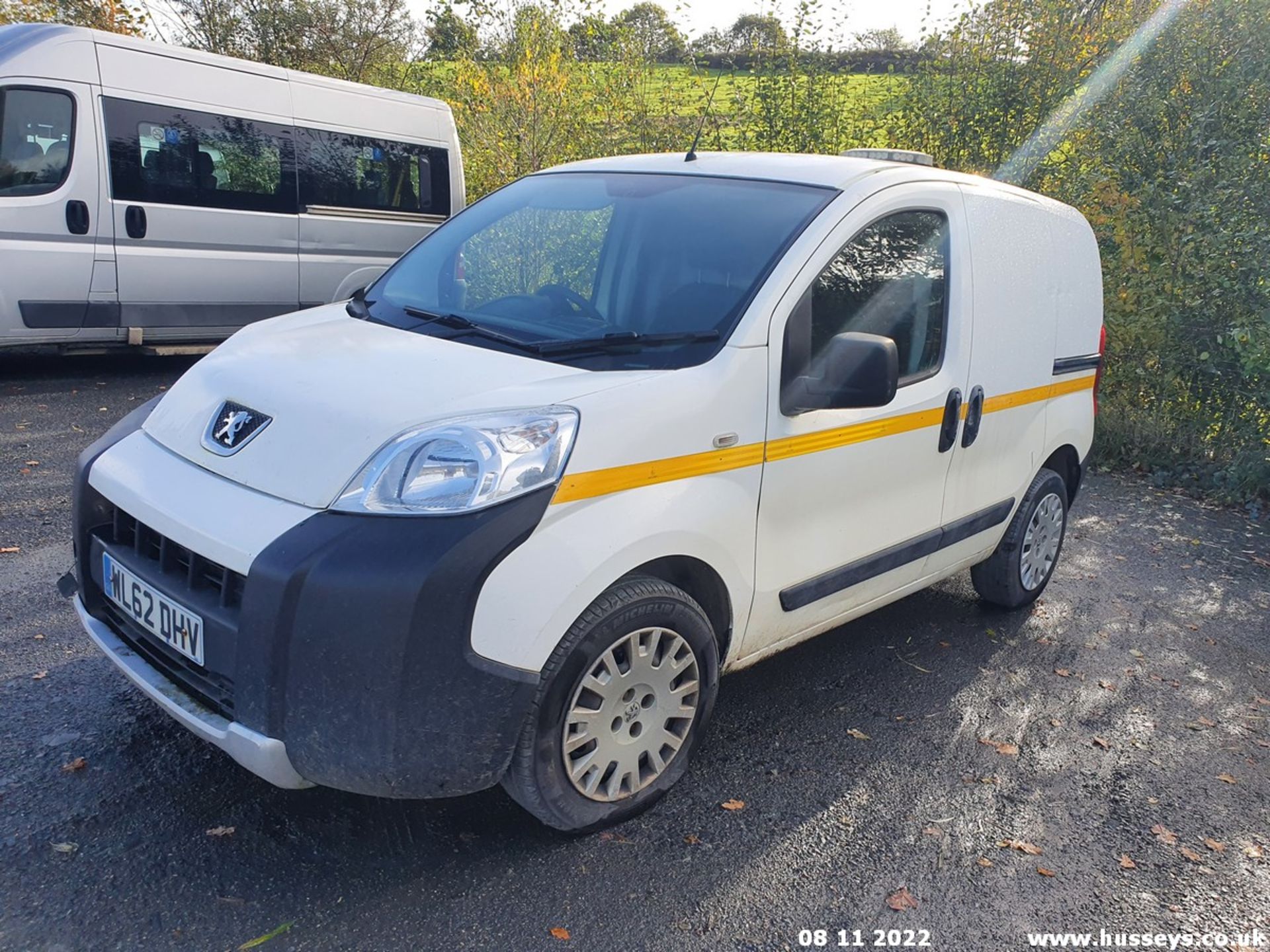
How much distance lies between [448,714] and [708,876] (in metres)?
0.90

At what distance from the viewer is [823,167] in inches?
142

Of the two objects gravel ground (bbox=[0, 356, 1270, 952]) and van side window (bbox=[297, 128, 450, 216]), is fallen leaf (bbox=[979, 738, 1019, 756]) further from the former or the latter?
van side window (bbox=[297, 128, 450, 216])

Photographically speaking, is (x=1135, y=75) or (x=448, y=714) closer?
(x=448, y=714)

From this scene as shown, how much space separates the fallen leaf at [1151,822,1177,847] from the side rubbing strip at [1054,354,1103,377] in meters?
1.99

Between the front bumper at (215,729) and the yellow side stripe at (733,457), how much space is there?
0.88 m

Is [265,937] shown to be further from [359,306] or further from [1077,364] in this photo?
[1077,364]

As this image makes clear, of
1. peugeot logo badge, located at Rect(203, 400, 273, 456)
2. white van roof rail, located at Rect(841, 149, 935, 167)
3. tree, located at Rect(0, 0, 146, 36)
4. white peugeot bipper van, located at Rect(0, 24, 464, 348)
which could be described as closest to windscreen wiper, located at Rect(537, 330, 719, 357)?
peugeot logo badge, located at Rect(203, 400, 273, 456)

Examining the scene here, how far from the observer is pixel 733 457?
295 centimetres

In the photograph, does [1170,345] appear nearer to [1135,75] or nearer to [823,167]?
[1135,75]

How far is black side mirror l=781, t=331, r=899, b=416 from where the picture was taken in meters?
2.96

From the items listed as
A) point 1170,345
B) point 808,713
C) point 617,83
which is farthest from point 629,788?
point 617,83

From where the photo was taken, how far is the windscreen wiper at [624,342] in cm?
301

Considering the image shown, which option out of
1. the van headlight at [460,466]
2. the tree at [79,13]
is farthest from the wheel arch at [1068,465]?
the tree at [79,13]

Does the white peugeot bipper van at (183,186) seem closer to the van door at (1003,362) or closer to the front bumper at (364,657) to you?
the van door at (1003,362)
